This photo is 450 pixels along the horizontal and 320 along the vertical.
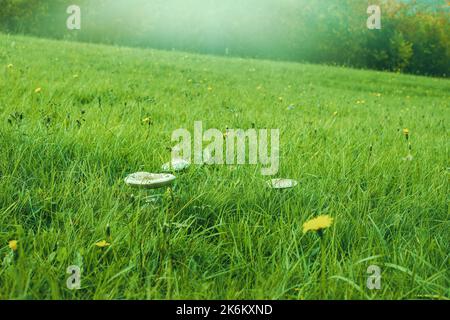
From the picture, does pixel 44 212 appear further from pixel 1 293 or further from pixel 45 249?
pixel 1 293

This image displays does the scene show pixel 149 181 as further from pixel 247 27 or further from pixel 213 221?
pixel 247 27

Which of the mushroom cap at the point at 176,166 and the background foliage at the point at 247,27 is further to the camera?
the background foliage at the point at 247,27

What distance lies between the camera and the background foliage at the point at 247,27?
23.5 metres

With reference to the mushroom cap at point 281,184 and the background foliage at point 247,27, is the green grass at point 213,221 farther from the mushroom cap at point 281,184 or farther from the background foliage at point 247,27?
the background foliage at point 247,27

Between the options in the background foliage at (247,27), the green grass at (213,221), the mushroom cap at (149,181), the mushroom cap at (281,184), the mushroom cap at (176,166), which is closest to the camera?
the green grass at (213,221)

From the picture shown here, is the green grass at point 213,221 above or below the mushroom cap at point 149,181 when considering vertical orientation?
below

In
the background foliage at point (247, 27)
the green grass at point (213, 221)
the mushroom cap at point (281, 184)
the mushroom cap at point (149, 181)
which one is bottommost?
the green grass at point (213, 221)

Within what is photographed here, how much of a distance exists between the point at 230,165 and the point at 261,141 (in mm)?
565

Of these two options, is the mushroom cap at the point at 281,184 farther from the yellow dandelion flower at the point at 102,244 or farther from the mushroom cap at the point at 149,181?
the yellow dandelion flower at the point at 102,244

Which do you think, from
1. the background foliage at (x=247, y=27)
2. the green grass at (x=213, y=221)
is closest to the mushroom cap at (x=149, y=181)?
the green grass at (x=213, y=221)

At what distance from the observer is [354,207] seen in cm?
182

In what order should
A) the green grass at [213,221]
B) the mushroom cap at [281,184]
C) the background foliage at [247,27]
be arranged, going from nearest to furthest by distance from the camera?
the green grass at [213,221] → the mushroom cap at [281,184] → the background foliage at [247,27]

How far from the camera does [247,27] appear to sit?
25.5m

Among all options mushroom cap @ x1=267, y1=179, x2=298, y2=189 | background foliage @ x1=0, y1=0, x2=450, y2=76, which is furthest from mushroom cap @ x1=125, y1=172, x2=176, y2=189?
background foliage @ x1=0, y1=0, x2=450, y2=76
